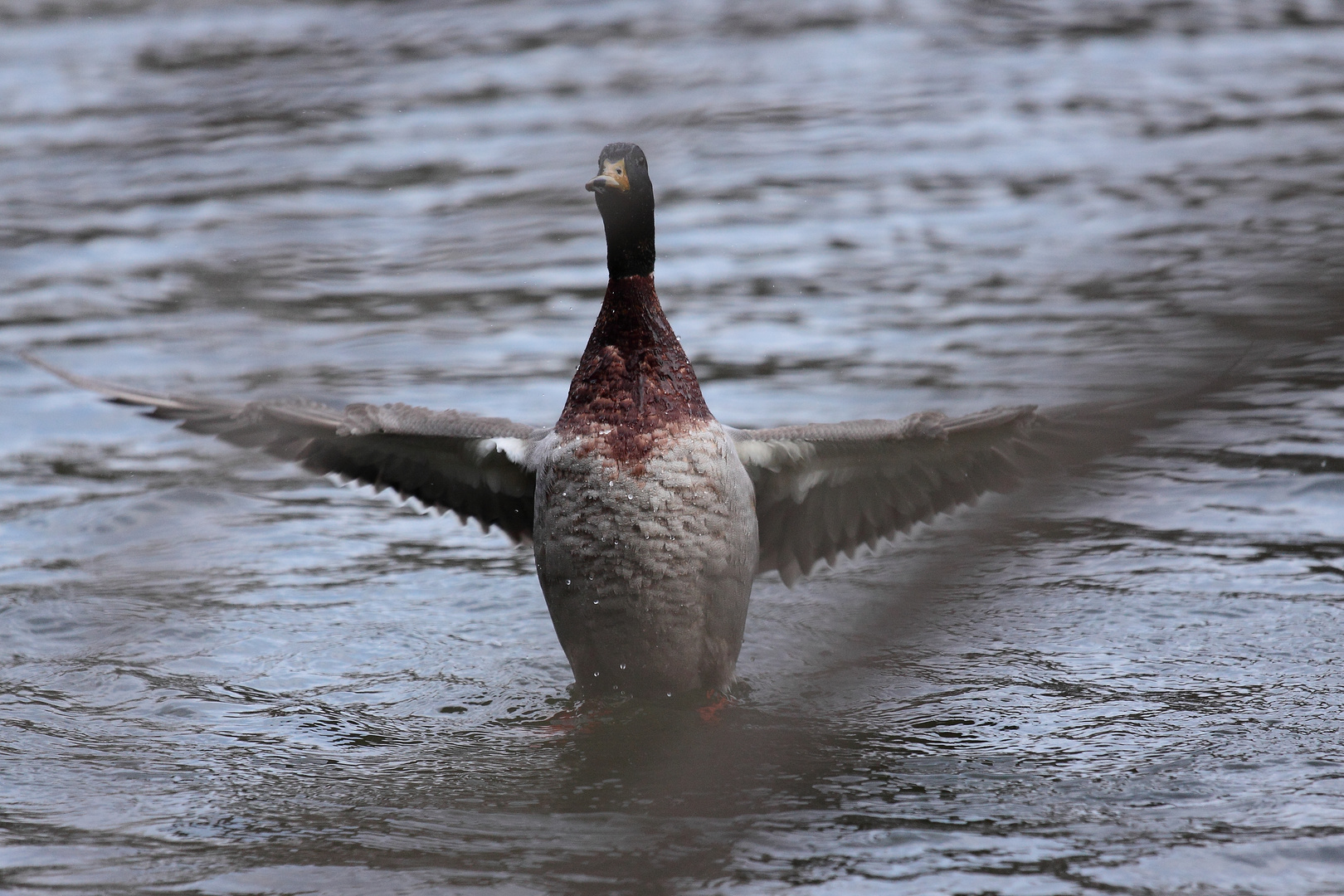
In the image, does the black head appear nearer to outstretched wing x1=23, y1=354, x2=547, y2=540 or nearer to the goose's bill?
the goose's bill

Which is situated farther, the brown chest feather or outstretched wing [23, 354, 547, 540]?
outstretched wing [23, 354, 547, 540]

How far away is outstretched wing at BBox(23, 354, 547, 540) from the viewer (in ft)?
19.4

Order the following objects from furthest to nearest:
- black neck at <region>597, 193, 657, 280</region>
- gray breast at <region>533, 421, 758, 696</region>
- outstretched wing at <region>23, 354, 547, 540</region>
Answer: outstretched wing at <region>23, 354, 547, 540</region>
black neck at <region>597, 193, 657, 280</region>
gray breast at <region>533, 421, 758, 696</region>

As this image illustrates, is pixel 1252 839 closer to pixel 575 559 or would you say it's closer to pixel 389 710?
pixel 575 559

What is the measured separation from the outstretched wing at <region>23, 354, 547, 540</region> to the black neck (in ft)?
2.71

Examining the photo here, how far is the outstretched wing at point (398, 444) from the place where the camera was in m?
5.92

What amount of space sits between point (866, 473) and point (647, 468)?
103 centimetres

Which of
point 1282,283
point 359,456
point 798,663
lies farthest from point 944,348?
point 1282,283

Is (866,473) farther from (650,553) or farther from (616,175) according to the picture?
(616,175)

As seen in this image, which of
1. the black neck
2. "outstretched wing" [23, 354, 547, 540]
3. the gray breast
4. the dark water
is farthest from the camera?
"outstretched wing" [23, 354, 547, 540]

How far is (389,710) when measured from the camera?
18.7 ft

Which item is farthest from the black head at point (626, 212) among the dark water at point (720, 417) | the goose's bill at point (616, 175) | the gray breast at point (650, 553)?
the gray breast at point (650, 553)

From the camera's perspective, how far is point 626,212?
5.61 meters

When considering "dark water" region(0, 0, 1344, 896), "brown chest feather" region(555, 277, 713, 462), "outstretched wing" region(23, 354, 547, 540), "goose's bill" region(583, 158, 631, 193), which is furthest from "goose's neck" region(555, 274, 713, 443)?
"dark water" region(0, 0, 1344, 896)
